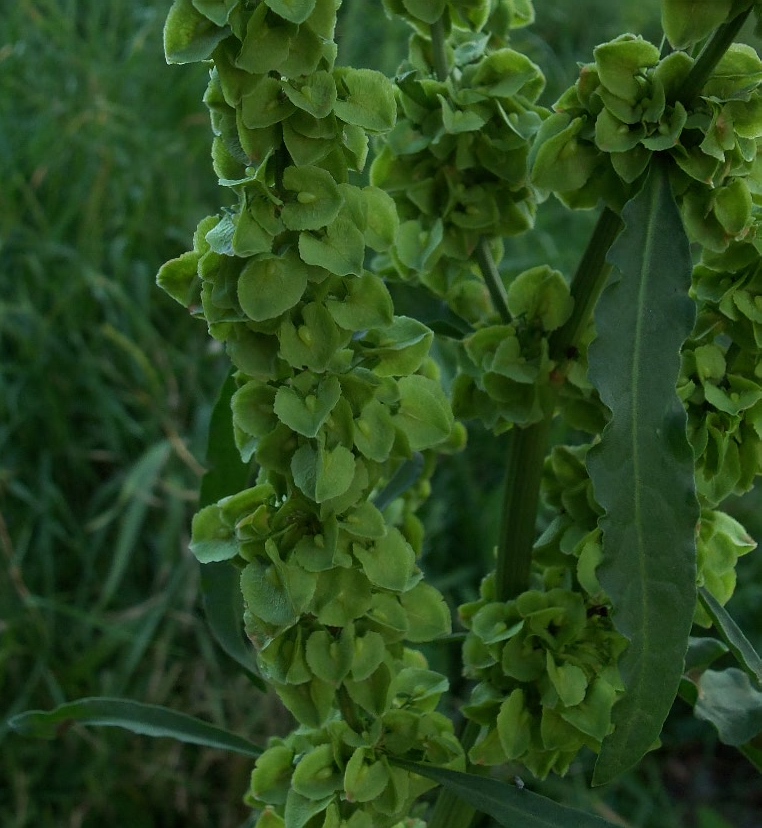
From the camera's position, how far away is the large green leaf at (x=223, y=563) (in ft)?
2.58

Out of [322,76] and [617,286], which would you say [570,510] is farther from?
[322,76]

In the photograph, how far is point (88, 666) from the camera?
5.19 feet

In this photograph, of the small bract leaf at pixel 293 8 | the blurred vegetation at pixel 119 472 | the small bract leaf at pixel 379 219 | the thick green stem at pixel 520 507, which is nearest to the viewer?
the small bract leaf at pixel 293 8

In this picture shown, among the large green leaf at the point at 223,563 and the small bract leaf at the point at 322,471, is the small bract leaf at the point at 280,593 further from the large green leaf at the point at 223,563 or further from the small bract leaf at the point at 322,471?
the large green leaf at the point at 223,563

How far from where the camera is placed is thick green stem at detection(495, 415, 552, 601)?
2.27 feet

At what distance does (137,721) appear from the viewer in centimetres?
79

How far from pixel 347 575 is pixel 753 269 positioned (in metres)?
0.28

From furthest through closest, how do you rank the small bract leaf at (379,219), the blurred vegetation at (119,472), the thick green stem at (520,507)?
the blurred vegetation at (119,472) → the thick green stem at (520,507) → the small bract leaf at (379,219)

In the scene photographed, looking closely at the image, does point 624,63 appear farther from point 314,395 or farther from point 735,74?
point 314,395

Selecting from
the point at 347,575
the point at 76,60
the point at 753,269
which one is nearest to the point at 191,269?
the point at 347,575

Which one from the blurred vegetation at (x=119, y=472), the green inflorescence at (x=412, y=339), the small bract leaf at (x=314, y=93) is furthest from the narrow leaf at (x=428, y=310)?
the blurred vegetation at (x=119, y=472)

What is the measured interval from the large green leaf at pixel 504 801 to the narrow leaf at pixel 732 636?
13 cm

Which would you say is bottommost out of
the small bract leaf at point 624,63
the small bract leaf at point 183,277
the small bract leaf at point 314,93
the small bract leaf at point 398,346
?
the small bract leaf at point 398,346

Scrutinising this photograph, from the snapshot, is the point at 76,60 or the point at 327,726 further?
the point at 76,60
